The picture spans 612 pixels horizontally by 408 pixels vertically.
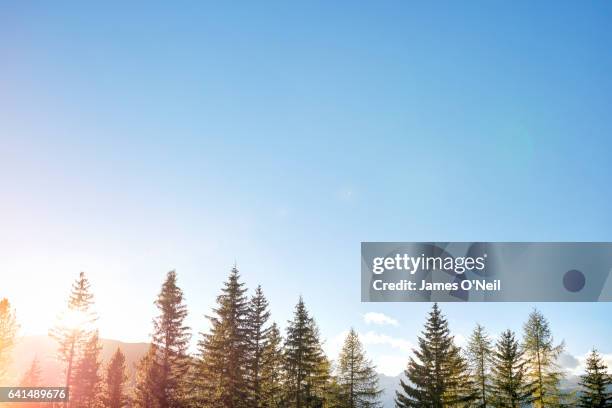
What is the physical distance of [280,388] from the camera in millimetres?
41781

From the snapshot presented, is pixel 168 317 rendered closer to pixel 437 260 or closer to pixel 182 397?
pixel 182 397

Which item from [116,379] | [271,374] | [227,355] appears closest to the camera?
[227,355]

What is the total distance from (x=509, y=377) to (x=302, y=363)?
21160 millimetres

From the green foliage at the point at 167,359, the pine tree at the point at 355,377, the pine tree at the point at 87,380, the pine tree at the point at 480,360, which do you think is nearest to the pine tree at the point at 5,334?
the green foliage at the point at 167,359

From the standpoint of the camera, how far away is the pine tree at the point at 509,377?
1853 inches

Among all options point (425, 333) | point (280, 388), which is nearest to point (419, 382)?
point (425, 333)

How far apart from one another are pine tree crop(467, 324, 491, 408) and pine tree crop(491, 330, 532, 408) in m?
0.75

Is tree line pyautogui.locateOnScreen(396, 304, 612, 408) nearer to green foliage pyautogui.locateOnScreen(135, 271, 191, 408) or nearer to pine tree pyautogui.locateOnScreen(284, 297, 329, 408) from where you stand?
pine tree pyautogui.locateOnScreen(284, 297, 329, 408)

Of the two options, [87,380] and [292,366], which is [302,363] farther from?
[87,380]

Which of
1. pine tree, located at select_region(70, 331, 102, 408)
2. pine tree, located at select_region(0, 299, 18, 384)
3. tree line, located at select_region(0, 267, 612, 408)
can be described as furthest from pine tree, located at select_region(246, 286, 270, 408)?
pine tree, located at select_region(70, 331, 102, 408)

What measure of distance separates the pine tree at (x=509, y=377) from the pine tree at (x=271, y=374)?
69.5 feet

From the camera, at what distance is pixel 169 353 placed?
128 ft

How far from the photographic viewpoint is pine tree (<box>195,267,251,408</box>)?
118 feet

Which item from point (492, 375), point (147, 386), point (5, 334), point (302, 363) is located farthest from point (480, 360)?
point (5, 334)
